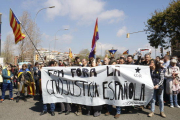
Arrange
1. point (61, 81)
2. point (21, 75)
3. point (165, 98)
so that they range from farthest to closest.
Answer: point (21, 75) < point (165, 98) < point (61, 81)

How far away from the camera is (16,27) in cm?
752

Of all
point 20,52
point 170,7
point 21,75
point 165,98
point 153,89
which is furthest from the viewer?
point 20,52

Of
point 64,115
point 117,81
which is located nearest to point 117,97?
point 117,81

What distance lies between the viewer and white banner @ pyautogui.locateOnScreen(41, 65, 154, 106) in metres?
4.71

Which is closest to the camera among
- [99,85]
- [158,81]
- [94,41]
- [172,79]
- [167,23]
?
[158,81]

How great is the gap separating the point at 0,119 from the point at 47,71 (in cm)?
207

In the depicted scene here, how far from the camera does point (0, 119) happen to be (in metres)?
4.80

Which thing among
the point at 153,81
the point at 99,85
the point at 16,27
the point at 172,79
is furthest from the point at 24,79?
the point at 172,79

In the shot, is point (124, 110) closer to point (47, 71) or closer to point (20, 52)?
point (47, 71)

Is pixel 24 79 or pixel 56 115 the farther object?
pixel 24 79

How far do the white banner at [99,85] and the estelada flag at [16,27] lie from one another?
2.95 m

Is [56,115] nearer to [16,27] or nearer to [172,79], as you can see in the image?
[172,79]

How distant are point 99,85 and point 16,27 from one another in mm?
5318

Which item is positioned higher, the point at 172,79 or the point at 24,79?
the point at 172,79
